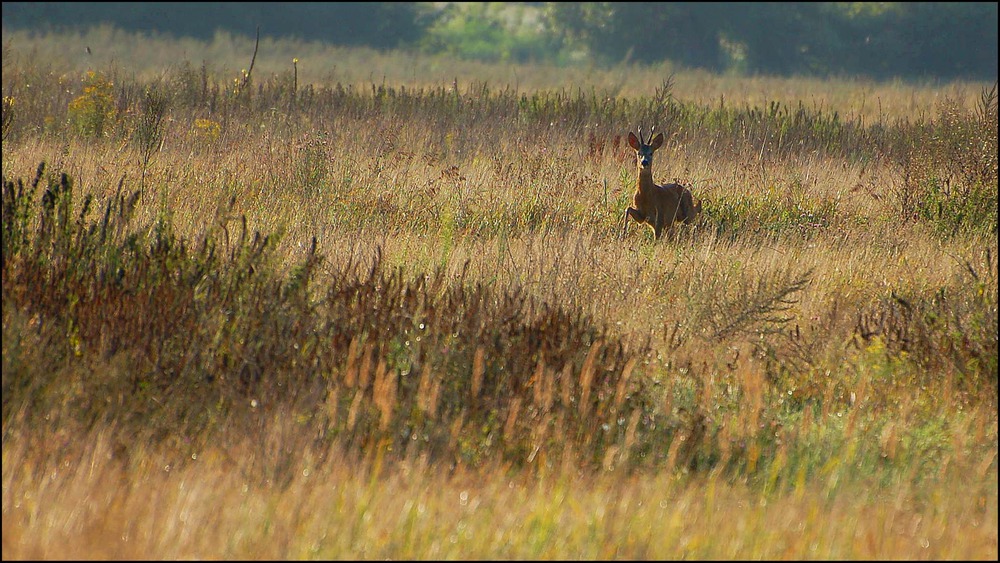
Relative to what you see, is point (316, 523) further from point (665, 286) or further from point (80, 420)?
point (665, 286)

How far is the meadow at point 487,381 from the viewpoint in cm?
345

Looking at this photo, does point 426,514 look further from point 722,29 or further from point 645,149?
point 722,29

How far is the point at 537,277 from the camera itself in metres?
6.68

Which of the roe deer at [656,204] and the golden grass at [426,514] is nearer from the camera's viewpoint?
the golden grass at [426,514]

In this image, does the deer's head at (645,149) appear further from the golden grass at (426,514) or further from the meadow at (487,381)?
the golden grass at (426,514)

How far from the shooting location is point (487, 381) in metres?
4.61

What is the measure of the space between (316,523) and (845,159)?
1039cm

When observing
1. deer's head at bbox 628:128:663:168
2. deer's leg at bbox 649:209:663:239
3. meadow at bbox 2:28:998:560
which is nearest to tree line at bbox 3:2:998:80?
deer's head at bbox 628:128:663:168

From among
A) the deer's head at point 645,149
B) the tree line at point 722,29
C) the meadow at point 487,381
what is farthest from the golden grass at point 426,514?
the tree line at point 722,29

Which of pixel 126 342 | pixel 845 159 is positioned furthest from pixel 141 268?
pixel 845 159

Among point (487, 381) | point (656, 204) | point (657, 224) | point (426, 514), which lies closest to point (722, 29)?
point (656, 204)

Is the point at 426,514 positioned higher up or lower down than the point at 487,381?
lower down

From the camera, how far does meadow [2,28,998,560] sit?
3.45m

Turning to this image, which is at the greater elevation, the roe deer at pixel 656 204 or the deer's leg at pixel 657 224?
the roe deer at pixel 656 204
